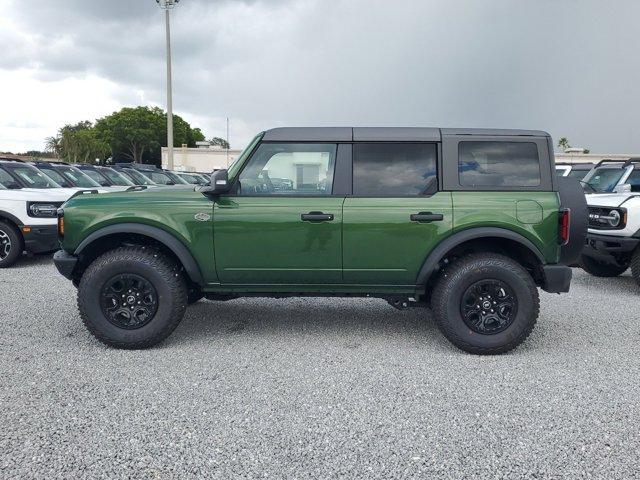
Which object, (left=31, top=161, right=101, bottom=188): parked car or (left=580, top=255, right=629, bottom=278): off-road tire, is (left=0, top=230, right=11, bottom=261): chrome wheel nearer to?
(left=31, top=161, right=101, bottom=188): parked car

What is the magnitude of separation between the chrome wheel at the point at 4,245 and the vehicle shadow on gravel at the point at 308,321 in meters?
3.82

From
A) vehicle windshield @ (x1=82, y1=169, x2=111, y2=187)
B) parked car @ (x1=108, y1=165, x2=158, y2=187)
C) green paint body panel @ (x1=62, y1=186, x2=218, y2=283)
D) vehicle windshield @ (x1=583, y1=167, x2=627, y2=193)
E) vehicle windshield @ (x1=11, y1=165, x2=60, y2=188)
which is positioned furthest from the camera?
parked car @ (x1=108, y1=165, x2=158, y2=187)

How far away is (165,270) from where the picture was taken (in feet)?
13.0

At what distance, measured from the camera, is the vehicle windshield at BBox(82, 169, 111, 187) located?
37.3 ft

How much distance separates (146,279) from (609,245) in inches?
213

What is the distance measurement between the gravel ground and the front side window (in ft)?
4.33

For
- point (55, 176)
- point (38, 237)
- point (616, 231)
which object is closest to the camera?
point (616, 231)

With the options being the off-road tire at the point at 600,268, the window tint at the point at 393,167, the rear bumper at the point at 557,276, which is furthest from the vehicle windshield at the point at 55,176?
the off-road tire at the point at 600,268

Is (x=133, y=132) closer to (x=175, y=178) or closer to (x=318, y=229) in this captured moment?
(x=175, y=178)

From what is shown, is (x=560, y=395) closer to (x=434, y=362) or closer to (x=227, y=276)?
(x=434, y=362)

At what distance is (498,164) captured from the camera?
4027mm

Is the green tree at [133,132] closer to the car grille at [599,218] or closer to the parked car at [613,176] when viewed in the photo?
the parked car at [613,176]

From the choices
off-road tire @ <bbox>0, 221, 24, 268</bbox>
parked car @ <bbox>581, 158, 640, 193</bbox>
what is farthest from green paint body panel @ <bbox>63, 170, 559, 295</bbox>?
parked car @ <bbox>581, 158, 640, 193</bbox>

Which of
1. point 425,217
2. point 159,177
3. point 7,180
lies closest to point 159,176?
point 159,177
